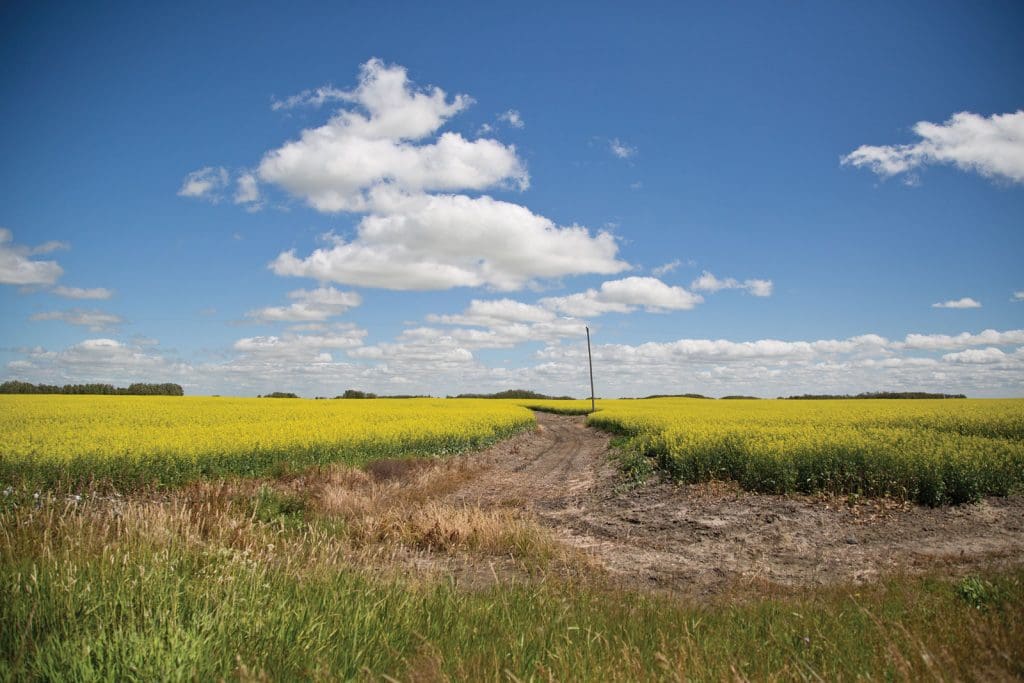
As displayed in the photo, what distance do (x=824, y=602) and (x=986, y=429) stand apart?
22769 millimetres

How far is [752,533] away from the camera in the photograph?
11.6m

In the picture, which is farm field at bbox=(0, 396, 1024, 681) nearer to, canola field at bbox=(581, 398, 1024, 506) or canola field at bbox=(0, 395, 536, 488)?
canola field at bbox=(0, 395, 536, 488)

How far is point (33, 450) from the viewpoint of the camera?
1550cm

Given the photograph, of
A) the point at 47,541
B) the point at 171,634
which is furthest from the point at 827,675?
the point at 47,541

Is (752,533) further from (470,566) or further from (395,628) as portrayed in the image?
(395,628)

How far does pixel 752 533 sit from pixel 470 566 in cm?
619

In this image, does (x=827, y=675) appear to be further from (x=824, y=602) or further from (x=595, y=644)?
(x=824, y=602)

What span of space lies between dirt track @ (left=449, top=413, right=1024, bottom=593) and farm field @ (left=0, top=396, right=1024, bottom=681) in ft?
0.22

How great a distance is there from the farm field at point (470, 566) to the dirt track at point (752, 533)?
0.22 ft

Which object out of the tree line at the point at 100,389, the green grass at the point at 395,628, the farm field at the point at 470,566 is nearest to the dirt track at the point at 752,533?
the farm field at the point at 470,566

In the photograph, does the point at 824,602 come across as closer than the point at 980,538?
Yes

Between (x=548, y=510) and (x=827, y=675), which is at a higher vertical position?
(x=827, y=675)

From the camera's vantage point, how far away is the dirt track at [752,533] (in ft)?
30.6

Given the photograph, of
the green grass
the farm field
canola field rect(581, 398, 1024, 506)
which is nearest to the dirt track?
the farm field
